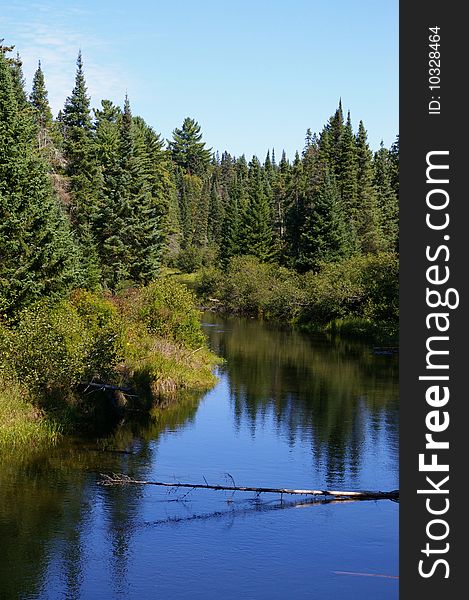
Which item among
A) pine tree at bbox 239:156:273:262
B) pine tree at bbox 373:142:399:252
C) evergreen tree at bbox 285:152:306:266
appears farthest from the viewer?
pine tree at bbox 239:156:273:262

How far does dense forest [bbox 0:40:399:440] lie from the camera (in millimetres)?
31391

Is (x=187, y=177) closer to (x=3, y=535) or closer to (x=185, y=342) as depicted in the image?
(x=185, y=342)

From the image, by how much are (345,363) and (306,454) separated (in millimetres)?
21909

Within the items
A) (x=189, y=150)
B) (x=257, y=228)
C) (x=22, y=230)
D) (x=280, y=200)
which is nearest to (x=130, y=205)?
(x=22, y=230)

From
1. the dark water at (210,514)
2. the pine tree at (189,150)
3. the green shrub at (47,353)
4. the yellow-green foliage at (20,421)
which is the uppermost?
the pine tree at (189,150)

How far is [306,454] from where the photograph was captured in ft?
89.9

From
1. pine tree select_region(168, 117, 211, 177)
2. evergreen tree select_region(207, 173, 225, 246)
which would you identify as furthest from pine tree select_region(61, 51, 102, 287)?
pine tree select_region(168, 117, 211, 177)

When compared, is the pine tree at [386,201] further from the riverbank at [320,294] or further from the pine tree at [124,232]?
the pine tree at [124,232]

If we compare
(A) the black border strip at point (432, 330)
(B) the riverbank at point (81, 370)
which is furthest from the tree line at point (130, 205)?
(A) the black border strip at point (432, 330)

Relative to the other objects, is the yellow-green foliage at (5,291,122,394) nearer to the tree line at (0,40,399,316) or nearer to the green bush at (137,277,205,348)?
the tree line at (0,40,399,316)

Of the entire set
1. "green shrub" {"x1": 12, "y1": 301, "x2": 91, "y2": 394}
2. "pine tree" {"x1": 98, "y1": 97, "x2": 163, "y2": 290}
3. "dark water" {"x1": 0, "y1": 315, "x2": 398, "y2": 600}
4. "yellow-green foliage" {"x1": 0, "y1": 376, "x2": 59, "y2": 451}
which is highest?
"pine tree" {"x1": 98, "y1": 97, "x2": 163, "y2": 290}

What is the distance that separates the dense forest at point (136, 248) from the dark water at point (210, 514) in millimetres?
3567

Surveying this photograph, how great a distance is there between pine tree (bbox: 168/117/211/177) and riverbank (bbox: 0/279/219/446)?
12576 cm

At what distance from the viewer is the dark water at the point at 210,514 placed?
17.2 m
